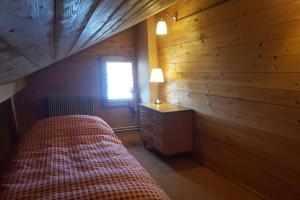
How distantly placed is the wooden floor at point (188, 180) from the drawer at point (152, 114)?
0.54 metres

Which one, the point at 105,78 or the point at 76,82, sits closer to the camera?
the point at 76,82

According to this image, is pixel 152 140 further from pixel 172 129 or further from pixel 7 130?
pixel 7 130

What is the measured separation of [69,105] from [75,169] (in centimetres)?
279

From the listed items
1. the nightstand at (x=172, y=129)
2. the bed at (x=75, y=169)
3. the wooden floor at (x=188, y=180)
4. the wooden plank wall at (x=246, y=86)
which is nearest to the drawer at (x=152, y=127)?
the nightstand at (x=172, y=129)

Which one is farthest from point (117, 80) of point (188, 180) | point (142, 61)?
point (188, 180)

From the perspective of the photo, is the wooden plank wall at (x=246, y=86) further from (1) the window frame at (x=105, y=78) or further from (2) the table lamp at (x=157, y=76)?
(1) the window frame at (x=105, y=78)

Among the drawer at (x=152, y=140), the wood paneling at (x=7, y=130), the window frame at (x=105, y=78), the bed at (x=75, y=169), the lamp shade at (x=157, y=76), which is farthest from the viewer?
the window frame at (x=105, y=78)

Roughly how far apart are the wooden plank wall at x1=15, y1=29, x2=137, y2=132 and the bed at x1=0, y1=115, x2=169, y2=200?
1874 millimetres

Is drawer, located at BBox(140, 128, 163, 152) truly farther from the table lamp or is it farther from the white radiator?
the white radiator

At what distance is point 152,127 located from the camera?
3.43m

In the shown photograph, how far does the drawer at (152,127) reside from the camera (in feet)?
10.6

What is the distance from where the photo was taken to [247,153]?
2389 mm

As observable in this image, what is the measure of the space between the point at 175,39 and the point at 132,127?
6.73ft

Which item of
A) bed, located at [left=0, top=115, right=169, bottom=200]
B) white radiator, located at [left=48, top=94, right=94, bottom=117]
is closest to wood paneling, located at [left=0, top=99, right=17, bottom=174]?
white radiator, located at [left=48, top=94, right=94, bottom=117]
